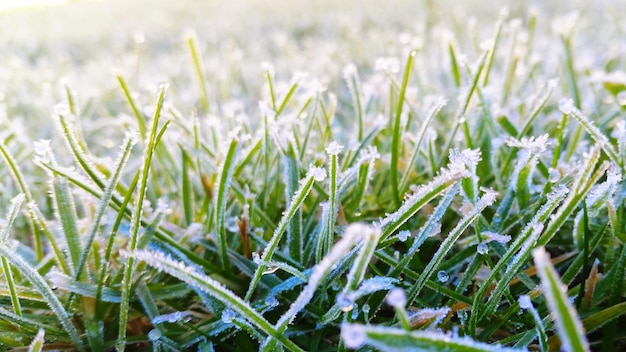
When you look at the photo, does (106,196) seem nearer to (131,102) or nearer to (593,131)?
(131,102)

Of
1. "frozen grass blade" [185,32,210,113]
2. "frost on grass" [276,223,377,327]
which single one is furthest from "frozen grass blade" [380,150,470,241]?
"frozen grass blade" [185,32,210,113]

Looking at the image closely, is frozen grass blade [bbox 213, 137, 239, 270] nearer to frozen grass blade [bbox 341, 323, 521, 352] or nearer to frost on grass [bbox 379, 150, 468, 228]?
frost on grass [bbox 379, 150, 468, 228]

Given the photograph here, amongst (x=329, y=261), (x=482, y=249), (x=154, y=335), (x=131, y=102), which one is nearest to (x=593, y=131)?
(x=482, y=249)

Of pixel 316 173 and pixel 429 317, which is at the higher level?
pixel 316 173

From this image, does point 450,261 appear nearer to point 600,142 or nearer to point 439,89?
point 600,142

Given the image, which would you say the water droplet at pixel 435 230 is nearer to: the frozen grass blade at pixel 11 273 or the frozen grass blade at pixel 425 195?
the frozen grass blade at pixel 425 195
